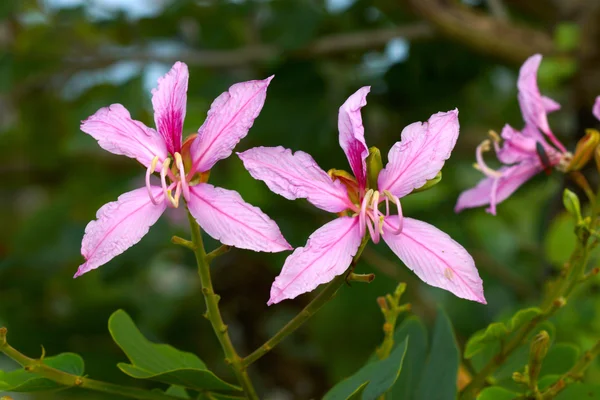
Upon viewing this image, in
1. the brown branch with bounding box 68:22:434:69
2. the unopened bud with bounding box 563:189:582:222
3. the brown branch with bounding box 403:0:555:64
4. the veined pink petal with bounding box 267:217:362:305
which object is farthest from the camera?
the brown branch with bounding box 68:22:434:69

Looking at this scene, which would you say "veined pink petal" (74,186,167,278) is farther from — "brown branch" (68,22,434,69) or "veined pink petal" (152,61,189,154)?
"brown branch" (68,22,434,69)

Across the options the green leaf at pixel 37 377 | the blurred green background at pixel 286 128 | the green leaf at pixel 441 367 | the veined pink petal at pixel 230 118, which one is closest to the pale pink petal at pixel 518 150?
the green leaf at pixel 441 367

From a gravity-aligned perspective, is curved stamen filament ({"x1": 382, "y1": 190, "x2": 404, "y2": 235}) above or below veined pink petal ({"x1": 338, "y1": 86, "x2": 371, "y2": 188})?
below

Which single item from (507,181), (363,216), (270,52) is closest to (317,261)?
(363,216)

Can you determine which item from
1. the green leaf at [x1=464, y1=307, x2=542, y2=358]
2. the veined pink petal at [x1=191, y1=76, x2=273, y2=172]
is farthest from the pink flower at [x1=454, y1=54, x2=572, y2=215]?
the veined pink petal at [x1=191, y1=76, x2=273, y2=172]

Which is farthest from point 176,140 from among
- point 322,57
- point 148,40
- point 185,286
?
point 185,286

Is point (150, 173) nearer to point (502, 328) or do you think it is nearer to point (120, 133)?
point (120, 133)

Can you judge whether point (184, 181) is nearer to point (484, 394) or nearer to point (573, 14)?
point (484, 394)
